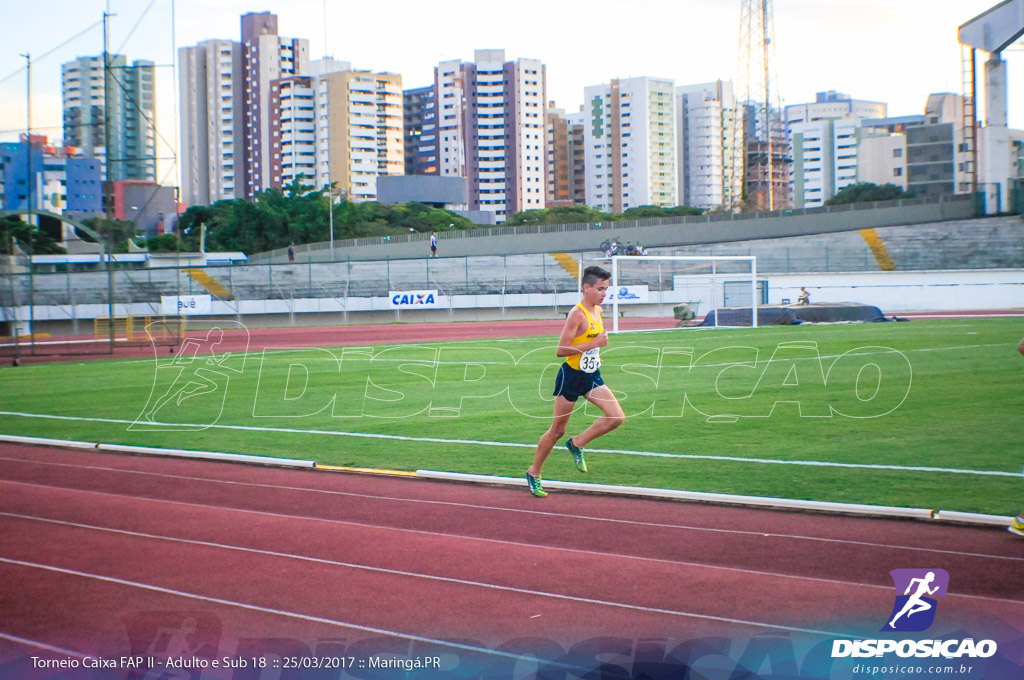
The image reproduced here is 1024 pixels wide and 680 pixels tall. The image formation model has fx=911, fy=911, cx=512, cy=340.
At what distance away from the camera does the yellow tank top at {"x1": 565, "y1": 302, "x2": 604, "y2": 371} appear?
787 centimetres

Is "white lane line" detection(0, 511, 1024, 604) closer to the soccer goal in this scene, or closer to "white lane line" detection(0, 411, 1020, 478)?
"white lane line" detection(0, 411, 1020, 478)

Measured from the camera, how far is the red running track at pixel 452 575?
4.78 m

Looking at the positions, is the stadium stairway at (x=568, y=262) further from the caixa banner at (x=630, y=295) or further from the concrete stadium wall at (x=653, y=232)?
the caixa banner at (x=630, y=295)

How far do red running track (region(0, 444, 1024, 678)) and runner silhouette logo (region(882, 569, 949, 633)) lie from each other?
7cm

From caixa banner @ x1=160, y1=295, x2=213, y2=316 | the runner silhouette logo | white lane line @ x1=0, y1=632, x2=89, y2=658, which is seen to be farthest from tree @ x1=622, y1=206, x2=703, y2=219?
white lane line @ x1=0, y1=632, x2=89, y2=658

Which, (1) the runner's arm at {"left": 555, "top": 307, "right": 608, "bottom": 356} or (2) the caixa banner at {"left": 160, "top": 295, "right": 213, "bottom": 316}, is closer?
(1) the runner's arm at {"left": 555, "top": 307, "right": 608, "bottom": 356}

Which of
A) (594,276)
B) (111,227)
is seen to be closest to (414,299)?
(111,227)

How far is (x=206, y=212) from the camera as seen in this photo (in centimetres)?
9581

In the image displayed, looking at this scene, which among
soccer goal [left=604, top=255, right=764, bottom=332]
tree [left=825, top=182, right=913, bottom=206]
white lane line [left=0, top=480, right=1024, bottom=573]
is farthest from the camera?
tree [left=825, top=182, right=913, bottom=206]

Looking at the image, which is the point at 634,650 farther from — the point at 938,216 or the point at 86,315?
the point at 938,216

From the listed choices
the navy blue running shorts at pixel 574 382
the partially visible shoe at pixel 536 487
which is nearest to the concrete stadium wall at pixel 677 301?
the partially visible shoe at pixel 536 487

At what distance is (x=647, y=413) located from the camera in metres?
12.9

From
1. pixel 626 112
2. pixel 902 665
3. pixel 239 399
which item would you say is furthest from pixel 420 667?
pixel 626 112

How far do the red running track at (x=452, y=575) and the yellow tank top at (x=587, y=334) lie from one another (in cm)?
121
